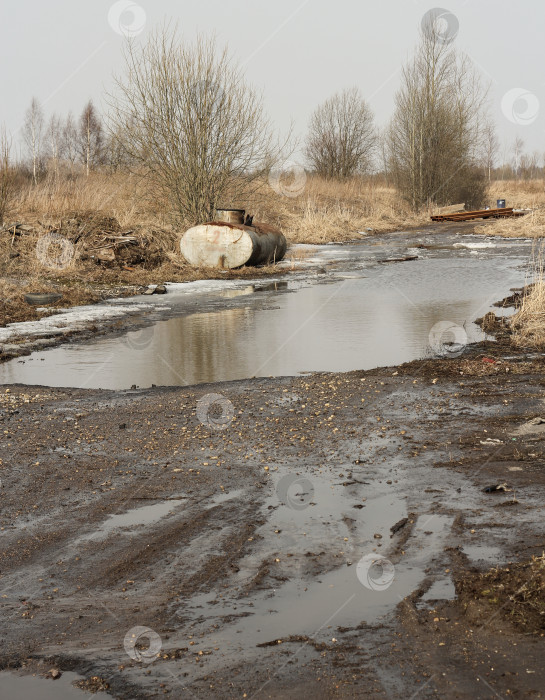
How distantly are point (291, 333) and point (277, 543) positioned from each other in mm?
6476

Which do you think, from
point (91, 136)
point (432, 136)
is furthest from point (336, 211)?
point (91, 136)

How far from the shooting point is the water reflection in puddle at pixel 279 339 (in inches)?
318

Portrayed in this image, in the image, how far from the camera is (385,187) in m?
51.9

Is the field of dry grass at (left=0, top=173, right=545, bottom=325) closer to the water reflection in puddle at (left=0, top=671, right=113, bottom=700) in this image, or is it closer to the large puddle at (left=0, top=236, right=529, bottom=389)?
the large puddle at (left=0, top=236, right=529, bottom=389)

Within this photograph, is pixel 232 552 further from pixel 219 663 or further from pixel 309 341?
pixel 309 341

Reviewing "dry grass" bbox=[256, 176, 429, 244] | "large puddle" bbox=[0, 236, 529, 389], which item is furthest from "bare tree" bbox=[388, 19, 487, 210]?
"large puddle" bbox=[0, 236, 529, 389]

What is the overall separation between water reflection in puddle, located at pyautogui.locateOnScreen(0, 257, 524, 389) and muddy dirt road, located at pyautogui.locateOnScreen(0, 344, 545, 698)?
125 cm

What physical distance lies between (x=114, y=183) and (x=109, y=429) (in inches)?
916

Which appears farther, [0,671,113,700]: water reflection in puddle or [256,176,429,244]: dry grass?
[256,176,429,244]: dry grass

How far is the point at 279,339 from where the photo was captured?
9867 mm

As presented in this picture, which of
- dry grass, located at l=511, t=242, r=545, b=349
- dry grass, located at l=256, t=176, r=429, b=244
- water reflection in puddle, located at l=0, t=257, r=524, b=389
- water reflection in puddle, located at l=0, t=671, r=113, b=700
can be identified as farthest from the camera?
dry grass, located at l=256, t=176, r=429, b=244

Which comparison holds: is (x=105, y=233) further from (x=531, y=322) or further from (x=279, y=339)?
(x=531, y=322)

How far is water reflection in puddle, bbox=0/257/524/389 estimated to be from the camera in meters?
8.08

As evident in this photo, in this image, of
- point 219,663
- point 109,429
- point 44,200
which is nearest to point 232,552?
point 219,663
